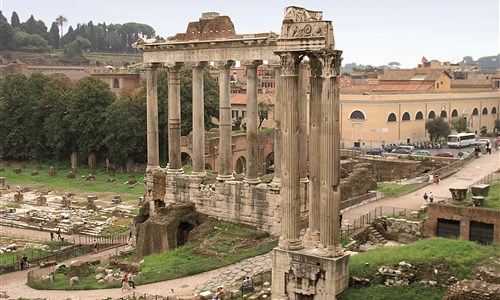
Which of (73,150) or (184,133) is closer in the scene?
(184,133)

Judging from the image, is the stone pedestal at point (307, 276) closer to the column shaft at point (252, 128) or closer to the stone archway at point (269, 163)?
the column shaft at point (252, 128)

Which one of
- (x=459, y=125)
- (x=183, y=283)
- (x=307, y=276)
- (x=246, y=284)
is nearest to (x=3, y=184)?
(x=183, y=283)

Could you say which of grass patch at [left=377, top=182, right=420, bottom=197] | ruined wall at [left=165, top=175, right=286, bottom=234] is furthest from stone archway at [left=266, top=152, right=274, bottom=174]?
ruined wall at [left=165, top=175, right=286, bottom=234]

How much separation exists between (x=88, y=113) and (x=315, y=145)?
163 ft

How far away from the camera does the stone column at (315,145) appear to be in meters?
19.2

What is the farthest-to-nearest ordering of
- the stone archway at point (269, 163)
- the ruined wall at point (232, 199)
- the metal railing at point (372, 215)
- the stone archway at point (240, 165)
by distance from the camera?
1. the stone archway at point (269, 163)
2. the stone archway at point (240, 165)
3. the ruined wall at point (232, 199)
4. the metal railing at point (372, 215)

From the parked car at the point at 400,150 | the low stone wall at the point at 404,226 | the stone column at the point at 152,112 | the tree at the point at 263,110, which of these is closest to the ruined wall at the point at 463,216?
the low stone wall at the point at 404,226

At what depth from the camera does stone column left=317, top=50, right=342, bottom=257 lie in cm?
1791

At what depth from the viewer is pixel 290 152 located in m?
18.8

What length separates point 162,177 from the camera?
104ft

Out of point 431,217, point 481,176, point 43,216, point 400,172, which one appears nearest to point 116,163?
point 43,216

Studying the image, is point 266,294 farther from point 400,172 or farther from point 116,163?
point 116,163

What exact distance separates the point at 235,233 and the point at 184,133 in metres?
31.6

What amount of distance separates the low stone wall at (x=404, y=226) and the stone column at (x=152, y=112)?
12273 mm
